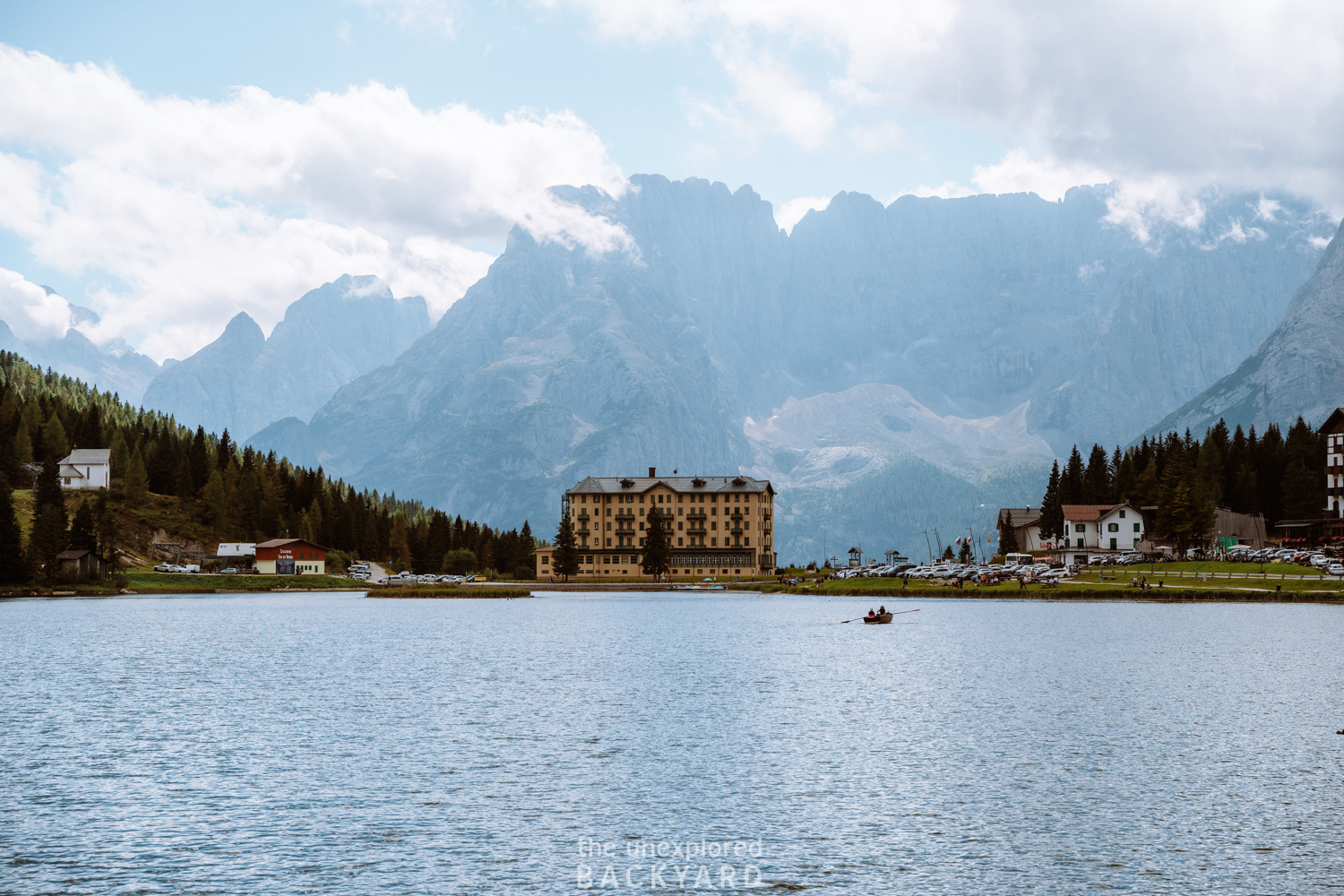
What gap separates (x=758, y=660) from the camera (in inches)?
3807

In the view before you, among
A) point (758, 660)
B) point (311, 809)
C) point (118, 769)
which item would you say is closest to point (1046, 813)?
point (311, 809)

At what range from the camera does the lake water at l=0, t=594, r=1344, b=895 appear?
33.7m

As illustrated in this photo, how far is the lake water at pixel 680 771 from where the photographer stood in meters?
33.7

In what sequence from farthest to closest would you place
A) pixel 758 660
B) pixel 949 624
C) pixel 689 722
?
pixel 949 624 < pixel 758 660 < pixel 689 722

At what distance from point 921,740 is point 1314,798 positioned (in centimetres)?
1771

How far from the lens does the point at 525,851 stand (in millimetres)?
35812

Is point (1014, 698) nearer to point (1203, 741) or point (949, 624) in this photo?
point (1203, 741)

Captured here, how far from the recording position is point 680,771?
160ft

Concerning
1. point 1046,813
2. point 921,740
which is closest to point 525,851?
point 1046,813

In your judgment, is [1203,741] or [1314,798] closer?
[1314,798]

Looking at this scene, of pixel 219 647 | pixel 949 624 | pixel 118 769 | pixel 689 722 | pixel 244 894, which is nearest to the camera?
pixel 244 894

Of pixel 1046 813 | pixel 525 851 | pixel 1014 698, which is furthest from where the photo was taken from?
pixel 1014 698

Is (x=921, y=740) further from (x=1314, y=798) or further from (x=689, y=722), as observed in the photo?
(x=1314, y=798)

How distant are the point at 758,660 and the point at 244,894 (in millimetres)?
68529
